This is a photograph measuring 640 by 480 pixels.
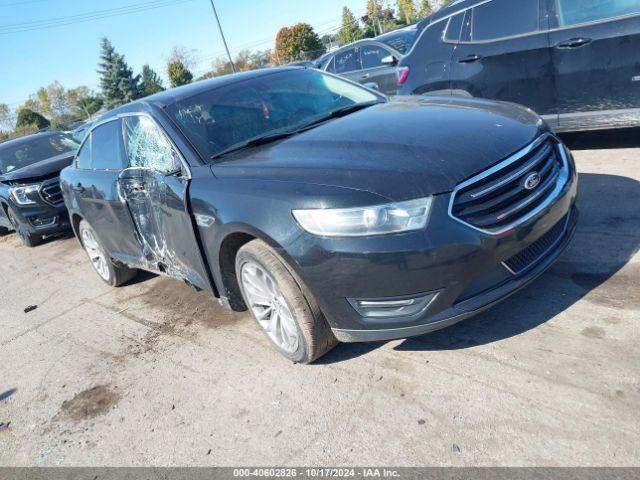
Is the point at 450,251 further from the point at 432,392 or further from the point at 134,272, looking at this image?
the point at 134,272

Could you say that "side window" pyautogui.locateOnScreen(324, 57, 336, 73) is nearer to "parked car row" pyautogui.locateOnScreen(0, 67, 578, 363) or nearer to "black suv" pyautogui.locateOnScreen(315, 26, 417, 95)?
"black suv" pyautogui.locateOnScreen(315, 26, 417, 95)

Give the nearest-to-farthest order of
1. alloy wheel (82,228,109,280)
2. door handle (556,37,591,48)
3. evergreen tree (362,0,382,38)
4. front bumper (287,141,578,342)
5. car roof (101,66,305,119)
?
front bumper (287,141,578,342)
car roof (101,66,305,119)
door handle (556,37,591,48)
alloy wheel (82,228,109,280)
evergreen tree (362,0,382,38)

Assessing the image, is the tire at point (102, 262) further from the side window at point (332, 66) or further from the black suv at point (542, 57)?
the side window at point (332, 66)

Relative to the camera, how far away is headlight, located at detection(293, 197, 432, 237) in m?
2.45

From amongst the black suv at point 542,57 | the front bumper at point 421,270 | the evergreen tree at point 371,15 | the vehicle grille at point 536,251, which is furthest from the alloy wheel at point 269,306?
the evergreen tree at point 371,15

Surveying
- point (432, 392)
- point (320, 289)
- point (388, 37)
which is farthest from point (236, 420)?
point (388, 37)

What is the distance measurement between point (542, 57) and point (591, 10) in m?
0.57

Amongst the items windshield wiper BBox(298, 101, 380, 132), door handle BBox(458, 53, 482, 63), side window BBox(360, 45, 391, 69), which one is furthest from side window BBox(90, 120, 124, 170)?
side window BBox(360, 45, 391, 69)

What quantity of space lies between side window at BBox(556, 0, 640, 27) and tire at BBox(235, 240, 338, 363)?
13.5 feet

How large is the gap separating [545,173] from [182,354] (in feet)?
8.76

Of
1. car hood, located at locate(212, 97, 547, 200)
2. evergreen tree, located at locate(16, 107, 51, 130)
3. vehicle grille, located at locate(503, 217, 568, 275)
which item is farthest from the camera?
evergreen tree, located at locate(16, 107, 51, 130)

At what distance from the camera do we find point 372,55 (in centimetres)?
1102

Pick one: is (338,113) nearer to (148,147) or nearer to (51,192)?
(148,147)

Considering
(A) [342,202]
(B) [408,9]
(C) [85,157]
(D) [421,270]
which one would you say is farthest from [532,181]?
(B) [408,9]
